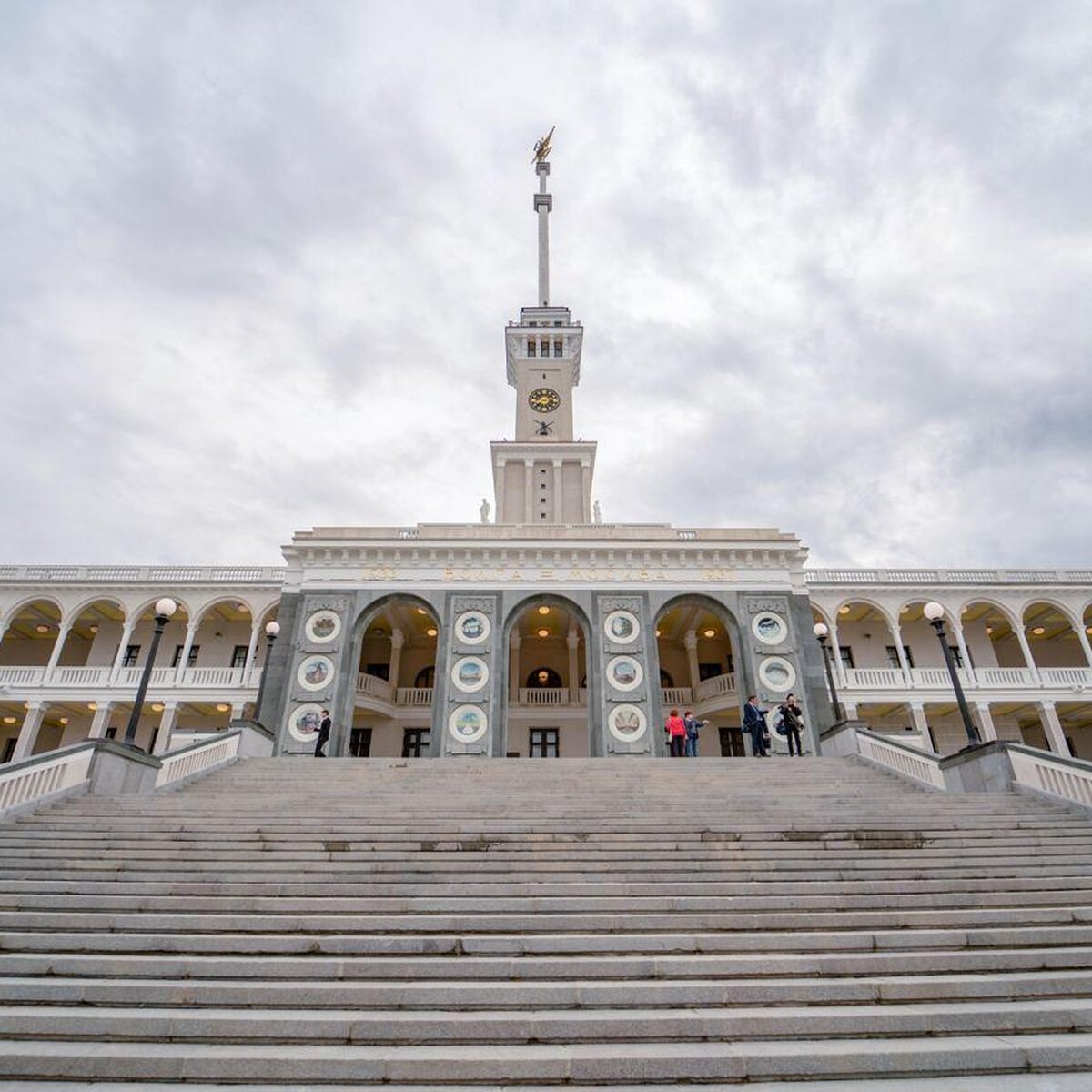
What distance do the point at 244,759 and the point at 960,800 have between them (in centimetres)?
1623

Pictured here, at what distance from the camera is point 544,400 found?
39562 mm

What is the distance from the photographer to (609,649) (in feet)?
76.2

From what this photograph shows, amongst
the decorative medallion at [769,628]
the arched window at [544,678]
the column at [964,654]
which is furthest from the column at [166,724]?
the column at [964,654]

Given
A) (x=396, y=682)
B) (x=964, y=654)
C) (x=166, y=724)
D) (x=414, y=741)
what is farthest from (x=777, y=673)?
(x=166, y=724)

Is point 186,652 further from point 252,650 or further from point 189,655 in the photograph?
point 252,650

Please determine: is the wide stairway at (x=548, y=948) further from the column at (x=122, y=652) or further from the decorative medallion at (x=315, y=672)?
the column at (x=122, y=652)

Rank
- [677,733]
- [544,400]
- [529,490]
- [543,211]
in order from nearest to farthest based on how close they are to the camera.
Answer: [677,733]
[529,490]
[544,400]
[543,211]

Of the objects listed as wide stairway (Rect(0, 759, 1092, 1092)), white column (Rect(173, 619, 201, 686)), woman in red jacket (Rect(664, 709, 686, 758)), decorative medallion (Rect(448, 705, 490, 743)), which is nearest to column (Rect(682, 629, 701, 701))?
woman in red jacket (Rect(664, 709, 686, 758))

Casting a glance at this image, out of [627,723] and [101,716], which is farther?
[101,716]

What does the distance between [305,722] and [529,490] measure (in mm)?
18198

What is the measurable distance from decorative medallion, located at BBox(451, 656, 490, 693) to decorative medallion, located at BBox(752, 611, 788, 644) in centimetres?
995

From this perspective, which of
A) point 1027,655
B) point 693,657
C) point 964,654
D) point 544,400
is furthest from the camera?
point 544,400

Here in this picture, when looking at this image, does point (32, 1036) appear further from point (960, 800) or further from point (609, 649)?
point (609, 649)

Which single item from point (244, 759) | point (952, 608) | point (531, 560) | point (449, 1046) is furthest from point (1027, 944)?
point (952, 608)
